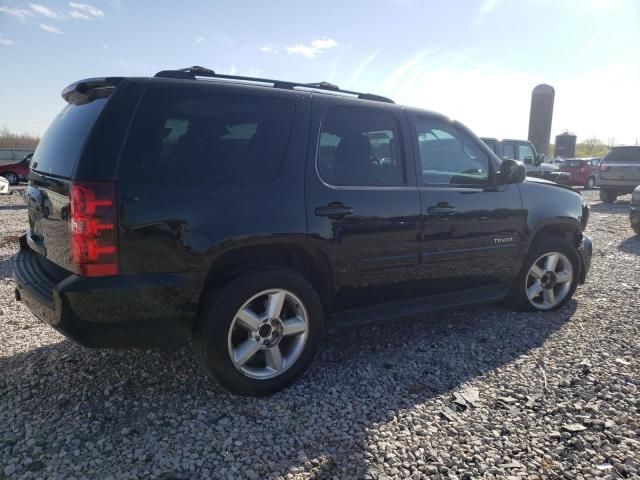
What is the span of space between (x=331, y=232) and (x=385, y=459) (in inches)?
53.7

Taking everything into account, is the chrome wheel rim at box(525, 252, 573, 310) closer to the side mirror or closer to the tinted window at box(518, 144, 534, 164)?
the side mirror

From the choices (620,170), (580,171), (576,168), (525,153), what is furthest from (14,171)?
(580,171)

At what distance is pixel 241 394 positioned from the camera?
282 cm

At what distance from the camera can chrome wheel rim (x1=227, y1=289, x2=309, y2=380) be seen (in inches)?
110

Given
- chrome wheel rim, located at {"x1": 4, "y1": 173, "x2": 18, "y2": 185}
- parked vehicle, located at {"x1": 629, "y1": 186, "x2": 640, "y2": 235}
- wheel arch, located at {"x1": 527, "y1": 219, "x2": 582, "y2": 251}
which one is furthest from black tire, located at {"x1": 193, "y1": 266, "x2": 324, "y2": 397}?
chrome wheel rim, located at {"x1": 4, "y1": 173, "x2": 18, "y2": 185}

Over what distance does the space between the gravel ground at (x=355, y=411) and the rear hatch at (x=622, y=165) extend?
39.3 feet

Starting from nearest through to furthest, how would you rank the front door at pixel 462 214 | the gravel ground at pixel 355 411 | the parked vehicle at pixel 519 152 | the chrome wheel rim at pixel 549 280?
the gravel ground at pixel 355 411 → the front door at pixel 462 214 → the chrome wheel rim at pixel 549 280 → the parked vehicle at pixel 519 152

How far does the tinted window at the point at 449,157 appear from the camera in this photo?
11.8 feet

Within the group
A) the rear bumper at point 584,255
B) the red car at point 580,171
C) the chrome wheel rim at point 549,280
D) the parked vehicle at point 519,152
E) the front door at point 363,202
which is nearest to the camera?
the front door at point 363,202

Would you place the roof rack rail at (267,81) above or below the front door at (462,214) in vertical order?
above

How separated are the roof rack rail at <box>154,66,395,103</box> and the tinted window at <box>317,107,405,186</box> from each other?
22 cm

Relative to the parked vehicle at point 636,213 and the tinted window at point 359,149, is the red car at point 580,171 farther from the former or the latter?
the tinted window at point 359,149

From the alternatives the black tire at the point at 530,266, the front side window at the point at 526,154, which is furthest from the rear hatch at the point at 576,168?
the black tire at the point at 530,266

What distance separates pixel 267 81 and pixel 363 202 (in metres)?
1.02
